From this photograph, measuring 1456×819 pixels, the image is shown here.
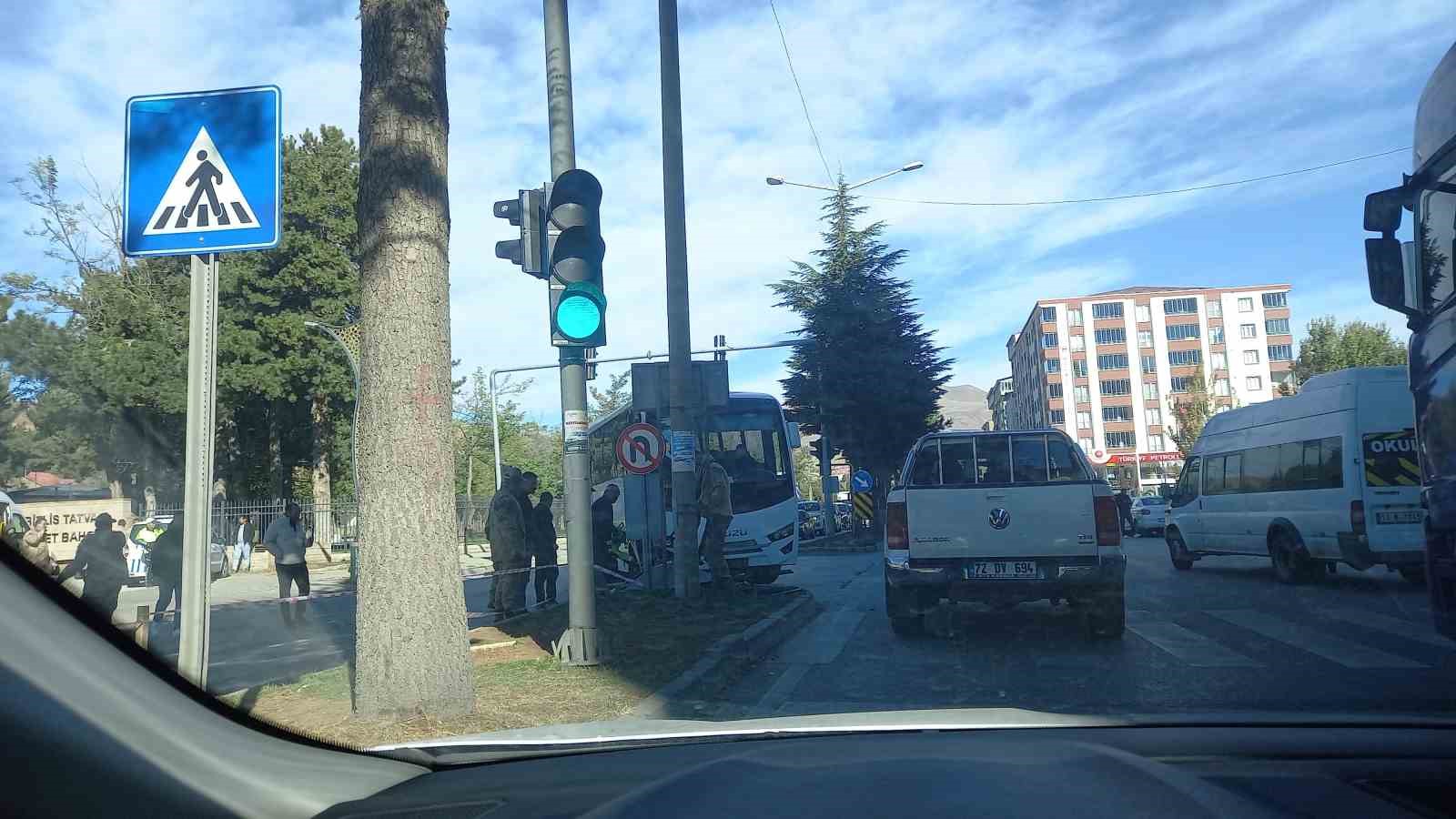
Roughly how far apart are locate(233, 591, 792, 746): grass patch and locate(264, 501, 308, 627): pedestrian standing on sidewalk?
4069 millimetres

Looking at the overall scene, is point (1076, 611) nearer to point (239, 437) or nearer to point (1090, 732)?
point (1090, 732)

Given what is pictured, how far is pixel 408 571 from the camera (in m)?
5.56

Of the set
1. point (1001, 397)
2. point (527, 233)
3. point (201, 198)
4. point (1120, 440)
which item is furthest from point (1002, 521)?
point (1001, 397)

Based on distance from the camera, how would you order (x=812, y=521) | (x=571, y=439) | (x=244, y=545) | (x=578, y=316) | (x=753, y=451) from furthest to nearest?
(x=812, y=521) → (x=244, y=545) → (x=753, y=451) → (x=571, y=439) → (x=578, y=316)

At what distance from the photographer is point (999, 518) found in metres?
8.89

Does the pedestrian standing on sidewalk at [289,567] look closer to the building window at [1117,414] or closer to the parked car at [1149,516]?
the parked car at [1149,516]

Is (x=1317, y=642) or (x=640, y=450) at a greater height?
(x=640, y=450)

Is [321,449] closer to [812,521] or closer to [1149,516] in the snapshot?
[812,521]

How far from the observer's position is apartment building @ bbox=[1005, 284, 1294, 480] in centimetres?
2552

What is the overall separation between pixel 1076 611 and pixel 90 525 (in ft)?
30.8

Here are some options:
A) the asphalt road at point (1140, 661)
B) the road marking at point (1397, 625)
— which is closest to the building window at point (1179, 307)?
the asphalt road at point (1140, 661)

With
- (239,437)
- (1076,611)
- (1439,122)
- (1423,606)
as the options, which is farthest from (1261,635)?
(239,437)

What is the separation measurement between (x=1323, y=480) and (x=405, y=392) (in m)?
11.9

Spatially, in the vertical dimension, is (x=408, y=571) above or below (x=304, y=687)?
above
